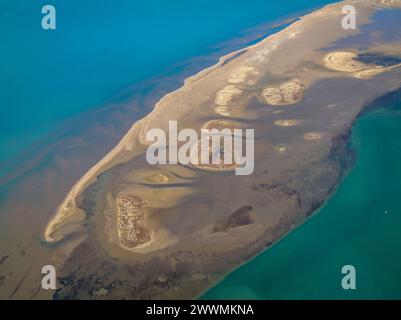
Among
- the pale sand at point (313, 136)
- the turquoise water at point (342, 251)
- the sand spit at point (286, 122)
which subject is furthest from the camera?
the sand spit at point (286, 122)

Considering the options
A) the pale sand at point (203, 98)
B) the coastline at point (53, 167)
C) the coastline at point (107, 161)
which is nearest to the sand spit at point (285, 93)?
the pale sand at point (203, 98)

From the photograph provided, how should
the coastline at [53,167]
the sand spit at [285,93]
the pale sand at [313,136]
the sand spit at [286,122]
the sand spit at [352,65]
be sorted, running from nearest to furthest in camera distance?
the coastline at [53,167], the pale sand at [313,136], the sand spit at [286,122], the sand spit at [285,93], the sand spit at [352,65]

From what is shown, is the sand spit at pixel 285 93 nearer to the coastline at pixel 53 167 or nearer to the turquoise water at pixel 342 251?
the coastline at pixel 53 167

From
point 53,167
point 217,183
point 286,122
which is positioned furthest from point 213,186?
point 53,167

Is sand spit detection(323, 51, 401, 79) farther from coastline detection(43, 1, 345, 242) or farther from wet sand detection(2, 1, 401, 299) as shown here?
coastline detection(43, 1, 345, 242)

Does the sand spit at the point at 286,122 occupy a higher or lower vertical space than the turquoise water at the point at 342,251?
higher

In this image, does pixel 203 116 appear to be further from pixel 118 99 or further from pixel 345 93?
pixel 345 93

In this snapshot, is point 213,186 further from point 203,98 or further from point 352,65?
point 352,65
